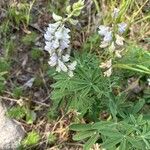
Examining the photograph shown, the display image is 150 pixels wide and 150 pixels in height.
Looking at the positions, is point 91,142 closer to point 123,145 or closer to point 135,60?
point 123,145

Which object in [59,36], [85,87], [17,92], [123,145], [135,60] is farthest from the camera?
[17,92]

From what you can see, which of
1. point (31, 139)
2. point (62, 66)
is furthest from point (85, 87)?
point (31, 139)

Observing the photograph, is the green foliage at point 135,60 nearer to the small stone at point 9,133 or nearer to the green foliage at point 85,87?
the green foliage at point 85,87

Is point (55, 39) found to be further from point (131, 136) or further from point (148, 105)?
point (148, 105)

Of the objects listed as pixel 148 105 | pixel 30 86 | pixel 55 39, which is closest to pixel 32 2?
pixel 30 86

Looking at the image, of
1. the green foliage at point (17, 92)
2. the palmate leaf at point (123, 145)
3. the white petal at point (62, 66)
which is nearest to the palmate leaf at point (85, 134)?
the palmate leaf at point (123, 145)

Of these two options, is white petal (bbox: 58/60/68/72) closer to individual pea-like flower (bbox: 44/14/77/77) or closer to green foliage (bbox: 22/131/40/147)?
individual pea-like flower (bbox: 44/14/77/77)
